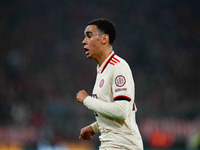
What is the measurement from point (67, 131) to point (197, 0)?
10933 mm

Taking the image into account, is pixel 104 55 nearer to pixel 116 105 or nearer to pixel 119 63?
pixel 119 63

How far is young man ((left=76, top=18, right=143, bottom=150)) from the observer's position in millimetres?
3557

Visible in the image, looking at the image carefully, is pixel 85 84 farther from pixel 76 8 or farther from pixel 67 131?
pixel 76 8

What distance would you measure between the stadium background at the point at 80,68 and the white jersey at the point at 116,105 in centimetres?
851

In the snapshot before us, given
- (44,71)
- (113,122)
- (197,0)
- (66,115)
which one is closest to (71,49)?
(44,71)

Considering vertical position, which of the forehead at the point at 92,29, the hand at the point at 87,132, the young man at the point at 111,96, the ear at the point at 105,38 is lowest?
the hand at the point at 87,132

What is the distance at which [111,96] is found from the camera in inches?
147

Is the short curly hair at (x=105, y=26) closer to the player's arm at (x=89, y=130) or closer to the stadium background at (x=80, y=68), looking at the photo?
the player's arm at (x=89, y=130)

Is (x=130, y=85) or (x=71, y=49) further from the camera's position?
(x=71, y=49)

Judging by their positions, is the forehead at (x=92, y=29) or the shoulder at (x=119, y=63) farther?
the forehead at (x=92, y=29)

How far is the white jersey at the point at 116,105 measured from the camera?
3547 mm

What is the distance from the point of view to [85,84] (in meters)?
16.2

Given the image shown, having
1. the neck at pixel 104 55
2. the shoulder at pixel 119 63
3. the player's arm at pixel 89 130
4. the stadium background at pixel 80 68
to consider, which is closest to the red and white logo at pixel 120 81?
the shoulder at pixel 119 63

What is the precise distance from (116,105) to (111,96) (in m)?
0.22
